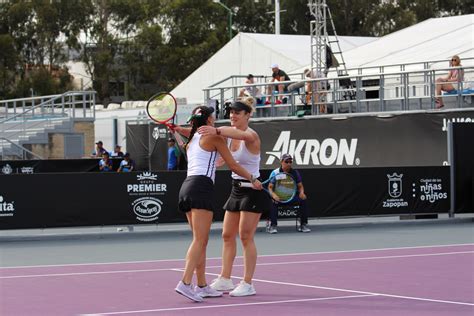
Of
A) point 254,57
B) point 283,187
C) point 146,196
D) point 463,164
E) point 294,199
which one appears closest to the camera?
point 283,187

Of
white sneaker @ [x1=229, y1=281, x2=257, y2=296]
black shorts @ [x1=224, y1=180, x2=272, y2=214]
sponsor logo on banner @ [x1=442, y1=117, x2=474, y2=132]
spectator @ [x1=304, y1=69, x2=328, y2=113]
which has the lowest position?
white sneaker @ [x1=229, y1=281, x2=257, y2=296]

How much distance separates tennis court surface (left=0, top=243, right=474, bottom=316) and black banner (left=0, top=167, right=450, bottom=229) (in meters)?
5.26

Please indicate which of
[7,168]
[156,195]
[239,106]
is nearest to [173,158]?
[7,168]

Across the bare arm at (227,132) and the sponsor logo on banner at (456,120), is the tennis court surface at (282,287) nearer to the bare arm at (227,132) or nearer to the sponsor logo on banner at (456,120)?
the bare arm at (227,132)

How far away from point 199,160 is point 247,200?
2.37 feet

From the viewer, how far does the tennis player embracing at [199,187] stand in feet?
35.0

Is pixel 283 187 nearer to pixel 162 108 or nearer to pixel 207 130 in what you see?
pixel 162 108

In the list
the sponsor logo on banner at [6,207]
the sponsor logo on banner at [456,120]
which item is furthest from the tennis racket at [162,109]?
the sponsor logo on banner at [456,120]

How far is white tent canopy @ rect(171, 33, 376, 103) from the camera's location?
150ft

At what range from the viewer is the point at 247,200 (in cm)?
1115

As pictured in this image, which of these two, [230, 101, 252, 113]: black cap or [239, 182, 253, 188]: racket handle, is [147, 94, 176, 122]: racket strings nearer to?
[230, 101, 252, 113]: black cap

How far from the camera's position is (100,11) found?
239 ft

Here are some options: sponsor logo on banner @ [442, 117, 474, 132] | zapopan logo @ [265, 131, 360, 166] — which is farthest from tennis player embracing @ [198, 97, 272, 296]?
zapopan logo @ [265, 131, 360, 166]

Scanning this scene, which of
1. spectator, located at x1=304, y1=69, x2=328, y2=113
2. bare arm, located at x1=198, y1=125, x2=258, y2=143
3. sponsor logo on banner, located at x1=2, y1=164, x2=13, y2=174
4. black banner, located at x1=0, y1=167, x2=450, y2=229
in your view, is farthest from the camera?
sponsor logo on banner, located at x1=2, y1=164, x2=13, y2=174
